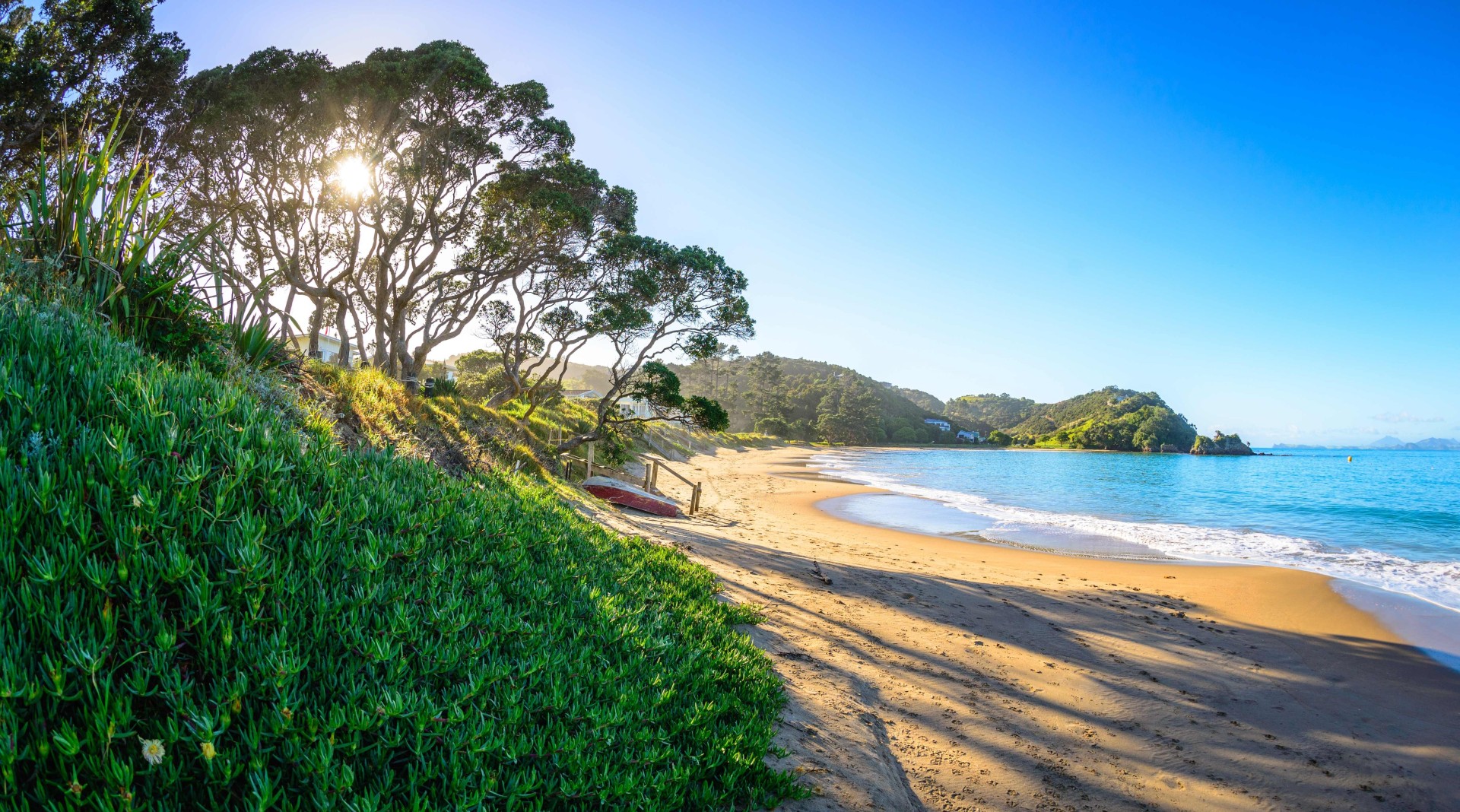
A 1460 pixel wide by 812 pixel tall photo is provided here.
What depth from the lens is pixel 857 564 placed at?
473 inches

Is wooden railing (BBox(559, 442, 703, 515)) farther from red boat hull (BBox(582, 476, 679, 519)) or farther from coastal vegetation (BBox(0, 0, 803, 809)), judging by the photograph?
coastal vegetation (BBox(0, 0, 803, 809))

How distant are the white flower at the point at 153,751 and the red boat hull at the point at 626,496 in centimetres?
1522

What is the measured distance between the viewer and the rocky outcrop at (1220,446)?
91.4 meters

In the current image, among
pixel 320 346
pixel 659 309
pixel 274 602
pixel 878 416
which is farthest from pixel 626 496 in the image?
pixel 878 416

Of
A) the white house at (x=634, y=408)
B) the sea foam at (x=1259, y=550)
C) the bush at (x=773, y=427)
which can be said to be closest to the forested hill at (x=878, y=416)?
the bush at (x=773, y=427)

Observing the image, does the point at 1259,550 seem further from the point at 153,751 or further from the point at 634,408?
the point at 634,408

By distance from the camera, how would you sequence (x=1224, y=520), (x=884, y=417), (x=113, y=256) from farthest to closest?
(x=884, y=417)
(x=1224, y=520)
(x=113, y=256)

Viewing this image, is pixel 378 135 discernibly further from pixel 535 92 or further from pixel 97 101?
pixel 97 101

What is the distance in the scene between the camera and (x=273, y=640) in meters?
2.13

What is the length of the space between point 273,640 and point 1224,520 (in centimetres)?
2833

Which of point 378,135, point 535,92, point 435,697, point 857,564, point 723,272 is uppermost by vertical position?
point 535,92

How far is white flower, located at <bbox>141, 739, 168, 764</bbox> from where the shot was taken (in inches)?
66.5

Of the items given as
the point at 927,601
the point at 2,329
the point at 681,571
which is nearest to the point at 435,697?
the point at 2,329

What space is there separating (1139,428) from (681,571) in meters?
110
